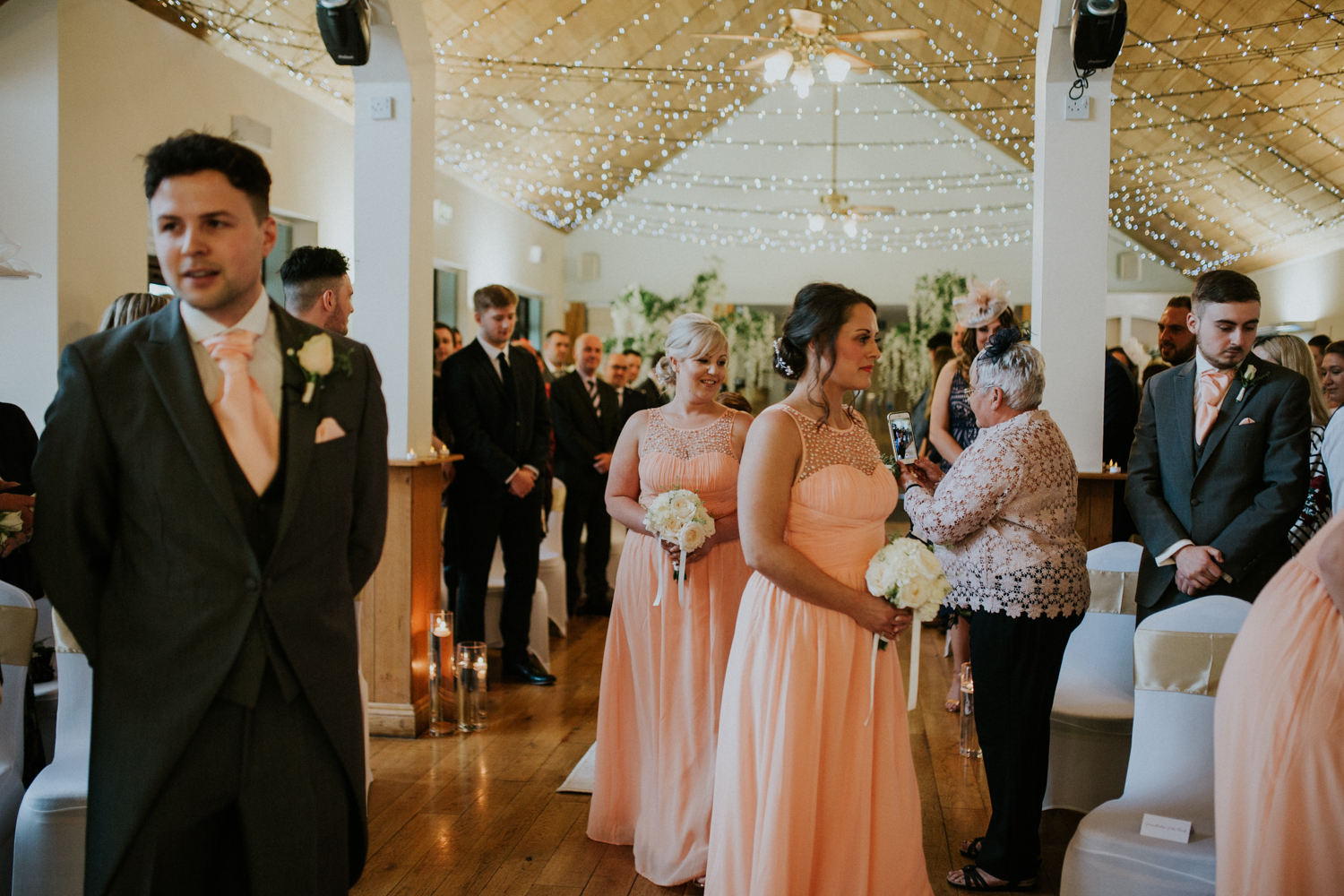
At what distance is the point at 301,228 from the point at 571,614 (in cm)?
368

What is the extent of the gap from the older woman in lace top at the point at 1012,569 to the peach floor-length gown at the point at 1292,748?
90cm

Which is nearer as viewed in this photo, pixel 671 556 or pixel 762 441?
pixel 762 441

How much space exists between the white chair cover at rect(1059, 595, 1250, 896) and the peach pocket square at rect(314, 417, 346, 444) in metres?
1.88

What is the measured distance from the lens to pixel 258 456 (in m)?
1.70

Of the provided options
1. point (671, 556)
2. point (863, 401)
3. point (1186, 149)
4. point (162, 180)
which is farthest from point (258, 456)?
point (863, 401)

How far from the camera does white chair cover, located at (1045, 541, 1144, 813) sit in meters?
3.38

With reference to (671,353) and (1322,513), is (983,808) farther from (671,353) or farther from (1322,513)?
(671,353)

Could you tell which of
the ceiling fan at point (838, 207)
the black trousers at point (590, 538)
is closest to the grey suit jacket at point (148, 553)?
the black trousers at point (590, 538)

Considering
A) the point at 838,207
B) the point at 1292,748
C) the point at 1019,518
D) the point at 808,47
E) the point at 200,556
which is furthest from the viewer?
the point at 838,207

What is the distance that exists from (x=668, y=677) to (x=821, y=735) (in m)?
0.91

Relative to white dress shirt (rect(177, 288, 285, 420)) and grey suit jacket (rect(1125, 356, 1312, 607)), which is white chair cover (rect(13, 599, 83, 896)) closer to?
white dress shirt (rect(177, 288, 285, 420))

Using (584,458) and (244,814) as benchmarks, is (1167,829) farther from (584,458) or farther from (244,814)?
(584,458)

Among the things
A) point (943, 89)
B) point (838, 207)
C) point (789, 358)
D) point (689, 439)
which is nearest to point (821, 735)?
point (789, 358)

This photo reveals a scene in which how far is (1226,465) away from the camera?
319 cm
